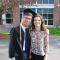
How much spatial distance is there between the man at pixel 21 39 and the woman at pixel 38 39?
9 centimetres

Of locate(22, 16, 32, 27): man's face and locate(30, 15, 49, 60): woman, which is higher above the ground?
locate(22, 16, 32, 27): man's face

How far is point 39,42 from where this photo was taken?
4965 millimetres

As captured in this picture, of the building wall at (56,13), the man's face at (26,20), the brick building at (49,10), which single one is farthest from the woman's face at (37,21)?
the brick building at (49,10)

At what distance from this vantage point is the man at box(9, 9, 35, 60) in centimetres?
487

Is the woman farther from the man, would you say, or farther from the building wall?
the building wall

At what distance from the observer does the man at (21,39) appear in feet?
16.0

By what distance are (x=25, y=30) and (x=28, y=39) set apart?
169 mm

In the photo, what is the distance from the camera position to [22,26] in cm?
493

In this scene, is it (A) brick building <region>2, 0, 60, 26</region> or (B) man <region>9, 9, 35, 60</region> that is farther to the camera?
(A) brick building <region>2, 0, 60, 26</region>

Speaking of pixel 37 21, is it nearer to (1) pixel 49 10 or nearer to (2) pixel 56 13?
(2) pixel 56 13

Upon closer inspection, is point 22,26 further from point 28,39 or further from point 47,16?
point 47,16

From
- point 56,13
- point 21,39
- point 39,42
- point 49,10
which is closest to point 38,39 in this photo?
point 39,42

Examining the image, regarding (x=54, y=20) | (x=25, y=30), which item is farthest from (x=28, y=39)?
(x=54, y=20)

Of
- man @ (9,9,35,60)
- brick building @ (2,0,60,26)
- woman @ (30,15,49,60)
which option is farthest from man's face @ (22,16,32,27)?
brick building @ (2,0,60,26)
